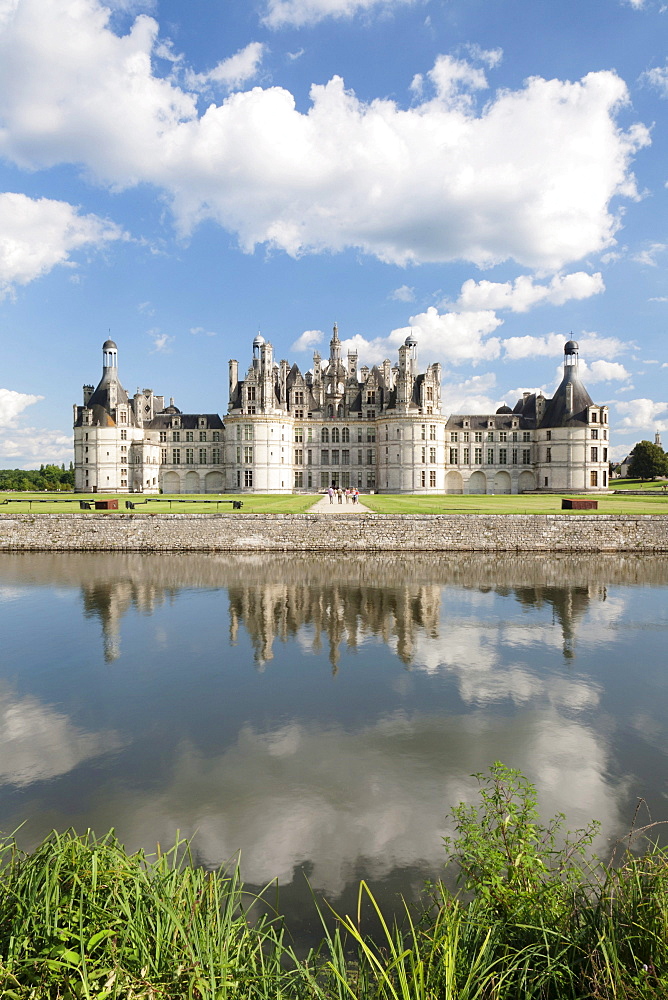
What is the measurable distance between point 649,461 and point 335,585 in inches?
3025

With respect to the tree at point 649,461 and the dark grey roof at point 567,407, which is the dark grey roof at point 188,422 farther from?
the tree at point 649,461

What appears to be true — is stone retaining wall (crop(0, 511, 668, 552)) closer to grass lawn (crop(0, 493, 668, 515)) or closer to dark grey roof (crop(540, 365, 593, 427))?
grass lawn (crop(0, 493, 668, 515))

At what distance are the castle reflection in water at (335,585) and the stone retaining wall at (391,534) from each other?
3.79ft

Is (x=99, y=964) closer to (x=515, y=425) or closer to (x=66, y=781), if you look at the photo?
(x=66, y=781)

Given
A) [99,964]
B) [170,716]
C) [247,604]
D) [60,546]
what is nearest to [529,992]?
[99,964]

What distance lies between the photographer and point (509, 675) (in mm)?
13000

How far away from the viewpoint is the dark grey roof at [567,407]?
68.3 meters

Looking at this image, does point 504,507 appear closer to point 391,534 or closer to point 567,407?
point 391,534

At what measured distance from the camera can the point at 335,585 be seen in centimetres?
2302

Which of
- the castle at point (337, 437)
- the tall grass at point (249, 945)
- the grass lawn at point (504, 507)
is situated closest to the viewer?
the tall grass at point (249, 945)

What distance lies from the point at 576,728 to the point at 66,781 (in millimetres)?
8290

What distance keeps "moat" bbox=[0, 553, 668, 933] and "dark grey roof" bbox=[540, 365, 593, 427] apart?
51.0m

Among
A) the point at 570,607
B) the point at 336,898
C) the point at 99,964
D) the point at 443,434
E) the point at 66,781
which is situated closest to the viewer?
the point at 99,964

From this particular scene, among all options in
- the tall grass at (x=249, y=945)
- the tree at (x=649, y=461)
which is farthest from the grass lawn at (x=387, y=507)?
the tree at (x=649, y=461)
